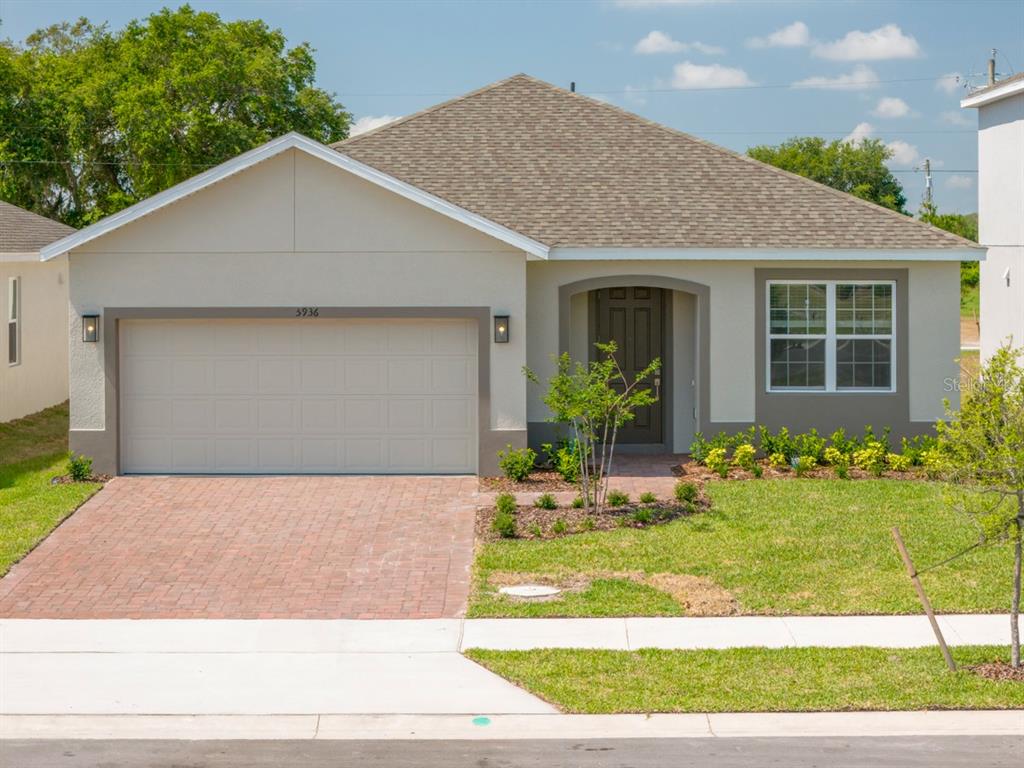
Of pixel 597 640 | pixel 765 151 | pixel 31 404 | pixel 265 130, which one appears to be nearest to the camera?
pixel 597 640

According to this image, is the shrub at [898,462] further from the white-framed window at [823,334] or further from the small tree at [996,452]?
the small tree at [996,452]

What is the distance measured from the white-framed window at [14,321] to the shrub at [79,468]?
633 centimetres

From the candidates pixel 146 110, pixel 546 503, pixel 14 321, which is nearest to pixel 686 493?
pixel 546 503

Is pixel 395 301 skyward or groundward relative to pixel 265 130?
groundward

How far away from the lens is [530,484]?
18.0 metres

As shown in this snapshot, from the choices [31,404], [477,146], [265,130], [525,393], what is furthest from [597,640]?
[265,130]

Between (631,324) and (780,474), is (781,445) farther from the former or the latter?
(631,324)

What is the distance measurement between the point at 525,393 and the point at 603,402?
282 centimetres

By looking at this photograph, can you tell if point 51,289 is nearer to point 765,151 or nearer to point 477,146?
point 477,146

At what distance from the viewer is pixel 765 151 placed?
255 feet

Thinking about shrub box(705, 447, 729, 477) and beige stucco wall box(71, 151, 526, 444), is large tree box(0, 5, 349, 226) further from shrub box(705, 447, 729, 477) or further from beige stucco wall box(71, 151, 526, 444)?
shrub box(705, 447, 729, 477)

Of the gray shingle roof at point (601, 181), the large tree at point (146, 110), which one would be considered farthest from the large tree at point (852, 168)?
the gray shingle roof at point (601, 181)

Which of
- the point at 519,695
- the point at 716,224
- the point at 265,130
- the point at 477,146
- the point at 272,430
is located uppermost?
the point at 265,130

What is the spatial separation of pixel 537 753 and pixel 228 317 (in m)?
11.1
